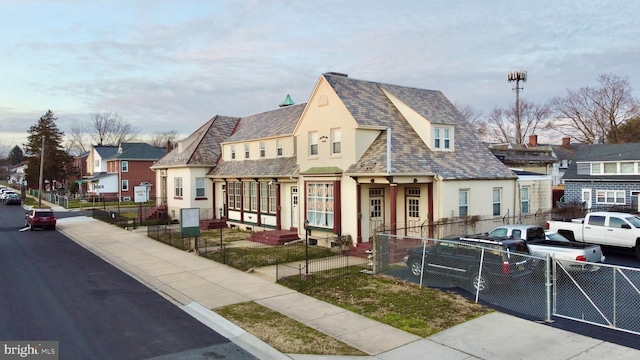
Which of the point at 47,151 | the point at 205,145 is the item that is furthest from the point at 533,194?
the point at 47,151

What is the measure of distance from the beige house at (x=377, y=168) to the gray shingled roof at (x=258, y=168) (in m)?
0.14

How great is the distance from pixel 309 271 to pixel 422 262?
4.65m

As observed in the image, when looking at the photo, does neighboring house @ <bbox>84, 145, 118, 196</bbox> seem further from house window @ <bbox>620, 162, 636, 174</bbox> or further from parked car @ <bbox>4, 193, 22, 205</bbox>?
house window @ <bbox>620, 162, 636, 174</bbox>

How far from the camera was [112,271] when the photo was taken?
61.7 feet

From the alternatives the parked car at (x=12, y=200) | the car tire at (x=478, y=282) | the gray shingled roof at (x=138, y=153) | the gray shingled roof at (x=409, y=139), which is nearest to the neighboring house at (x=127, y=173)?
the gray shingled roof at (x=138, y=153)

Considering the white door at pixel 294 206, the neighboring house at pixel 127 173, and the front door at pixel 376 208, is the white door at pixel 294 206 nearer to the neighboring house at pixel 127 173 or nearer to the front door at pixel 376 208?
the front door at pixel 376 208

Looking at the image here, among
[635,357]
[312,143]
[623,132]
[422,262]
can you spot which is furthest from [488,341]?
[623,132]

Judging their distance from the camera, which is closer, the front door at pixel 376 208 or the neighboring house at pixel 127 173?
the front door at pixel 376 208

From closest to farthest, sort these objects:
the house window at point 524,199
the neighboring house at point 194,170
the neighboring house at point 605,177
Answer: the house window at point 524,199 → the neighboring house at point 605,177 → the neighboring house at point 194,170

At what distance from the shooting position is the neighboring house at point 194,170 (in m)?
35.2

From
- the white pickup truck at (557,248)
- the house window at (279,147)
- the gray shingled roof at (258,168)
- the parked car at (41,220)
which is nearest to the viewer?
the white pickup truck at (557,248)

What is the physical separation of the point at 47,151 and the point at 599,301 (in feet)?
269

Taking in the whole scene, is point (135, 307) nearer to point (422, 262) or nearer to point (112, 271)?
point (112, 271)

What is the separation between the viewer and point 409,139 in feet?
78.3
